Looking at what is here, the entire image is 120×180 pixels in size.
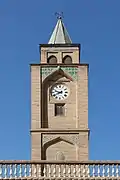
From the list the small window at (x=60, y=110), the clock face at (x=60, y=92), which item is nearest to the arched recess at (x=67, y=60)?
the clock face at (x=60, y=92)

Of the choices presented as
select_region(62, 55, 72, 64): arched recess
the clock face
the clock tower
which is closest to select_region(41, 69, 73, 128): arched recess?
the clock tower

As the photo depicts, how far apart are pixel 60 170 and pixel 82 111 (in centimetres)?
2226

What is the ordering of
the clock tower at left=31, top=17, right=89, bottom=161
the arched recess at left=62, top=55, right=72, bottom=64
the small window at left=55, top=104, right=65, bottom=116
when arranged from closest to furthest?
the clock tower at left=31, top=17, right=89, bottom=161 < the small window at left=55, top=104, right=65, bottom=116 < the arched recess at left=62, top=55, right=72, bottom=64

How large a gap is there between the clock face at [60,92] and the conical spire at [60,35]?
299 cm

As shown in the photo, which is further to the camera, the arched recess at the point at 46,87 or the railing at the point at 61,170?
the arched recess at the point at 46,87

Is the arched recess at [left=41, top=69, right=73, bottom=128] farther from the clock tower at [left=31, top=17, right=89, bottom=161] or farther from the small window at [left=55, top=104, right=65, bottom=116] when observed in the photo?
the small window at [left=55, top=104, right=65, bottom=116]

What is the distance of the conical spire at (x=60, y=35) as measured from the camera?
46906mm

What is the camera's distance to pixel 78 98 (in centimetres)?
4503

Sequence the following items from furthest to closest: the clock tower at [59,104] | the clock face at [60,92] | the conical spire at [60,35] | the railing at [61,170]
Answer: the conical spire at [60,35], the clock face at [60,92], the clock tower at [59,104], the railing at [61,170]

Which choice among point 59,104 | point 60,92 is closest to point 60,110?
point 59,104

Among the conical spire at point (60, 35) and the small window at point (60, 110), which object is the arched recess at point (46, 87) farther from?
the conical spire at point (60, 35)

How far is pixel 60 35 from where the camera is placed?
154 ft

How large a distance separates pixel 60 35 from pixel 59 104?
14.7ft

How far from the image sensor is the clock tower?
43781 mm
